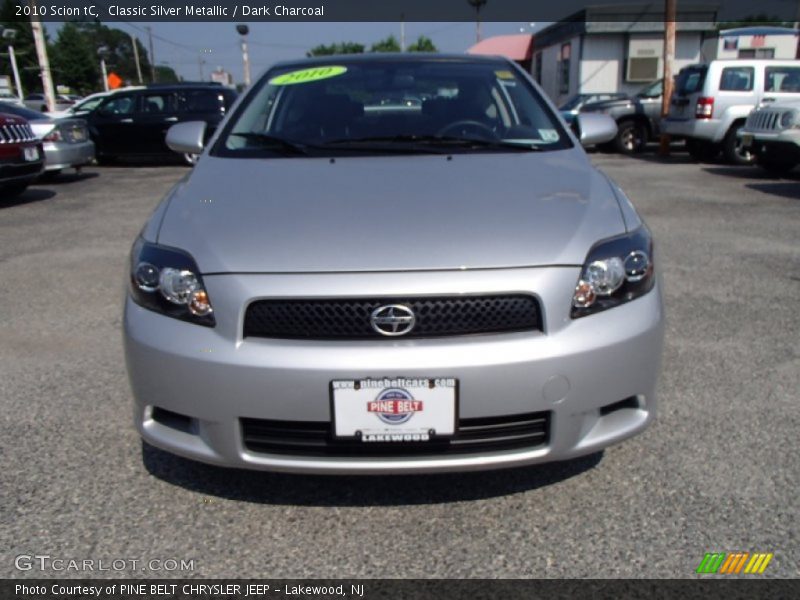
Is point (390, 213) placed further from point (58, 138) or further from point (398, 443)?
point (58, 138)

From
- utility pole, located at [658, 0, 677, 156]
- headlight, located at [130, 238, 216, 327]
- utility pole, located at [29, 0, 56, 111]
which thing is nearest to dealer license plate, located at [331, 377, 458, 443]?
headlight, located at [130, 238, 216, 327]

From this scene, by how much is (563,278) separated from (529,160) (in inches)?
34.4

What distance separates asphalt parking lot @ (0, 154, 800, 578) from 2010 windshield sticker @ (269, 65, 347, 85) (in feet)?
5.30

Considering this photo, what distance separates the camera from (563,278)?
1.91 meters

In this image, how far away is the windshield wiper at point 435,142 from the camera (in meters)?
2.81

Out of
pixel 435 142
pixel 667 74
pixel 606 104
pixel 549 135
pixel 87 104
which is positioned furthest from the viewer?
pixel 87 104

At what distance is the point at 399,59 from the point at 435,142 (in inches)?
33.0

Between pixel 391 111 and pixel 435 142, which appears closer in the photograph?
pixel 435 142

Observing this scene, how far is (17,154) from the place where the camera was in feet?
26.7

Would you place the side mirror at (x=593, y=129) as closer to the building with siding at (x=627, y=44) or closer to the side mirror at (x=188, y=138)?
the side mirror at (x=188, y=138)

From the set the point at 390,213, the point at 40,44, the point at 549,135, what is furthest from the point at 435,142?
the point at 40,44

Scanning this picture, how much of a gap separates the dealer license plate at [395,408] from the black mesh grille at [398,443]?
1.5 inches

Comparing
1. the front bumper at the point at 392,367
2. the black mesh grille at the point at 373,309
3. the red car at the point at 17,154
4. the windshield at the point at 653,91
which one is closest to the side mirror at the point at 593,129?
the front bumper at the point at 392,367

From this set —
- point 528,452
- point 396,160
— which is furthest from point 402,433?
point 396,160
